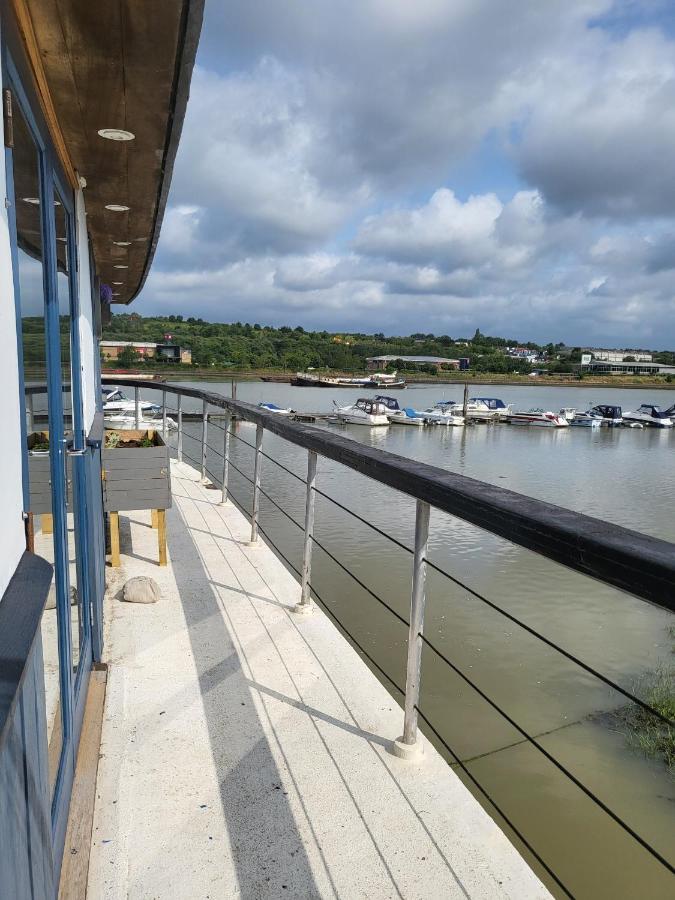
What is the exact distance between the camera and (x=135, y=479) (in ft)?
10.8

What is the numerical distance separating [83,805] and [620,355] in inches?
5142

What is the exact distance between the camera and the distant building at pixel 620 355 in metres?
114

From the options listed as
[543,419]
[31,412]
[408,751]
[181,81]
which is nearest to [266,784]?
[408,751]

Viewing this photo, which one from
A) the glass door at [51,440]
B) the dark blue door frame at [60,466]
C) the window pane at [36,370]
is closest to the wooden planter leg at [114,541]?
the dark blue door frame at [60,466]

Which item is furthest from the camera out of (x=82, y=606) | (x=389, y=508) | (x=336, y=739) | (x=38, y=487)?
(x=389, y=508)

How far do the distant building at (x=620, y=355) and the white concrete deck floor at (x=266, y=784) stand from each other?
12059 cm

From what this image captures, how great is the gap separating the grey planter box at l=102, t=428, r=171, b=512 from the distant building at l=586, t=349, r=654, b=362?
120 m

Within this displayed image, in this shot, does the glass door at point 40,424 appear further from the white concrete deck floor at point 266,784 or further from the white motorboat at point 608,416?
the white motorboat at point 608,416

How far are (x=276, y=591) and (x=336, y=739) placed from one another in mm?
1195

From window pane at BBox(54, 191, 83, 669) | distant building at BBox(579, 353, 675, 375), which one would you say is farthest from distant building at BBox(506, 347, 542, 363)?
window pane at BBox(54, 191, 83, 669)

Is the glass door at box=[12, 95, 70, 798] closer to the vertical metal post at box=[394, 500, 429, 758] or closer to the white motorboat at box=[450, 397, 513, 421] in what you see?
the vertical metal post at box=[394, 500, 429, 758]

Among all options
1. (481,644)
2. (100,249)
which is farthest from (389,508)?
(100,249)

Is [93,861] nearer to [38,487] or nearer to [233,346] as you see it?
[38,487]

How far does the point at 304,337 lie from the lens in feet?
299
